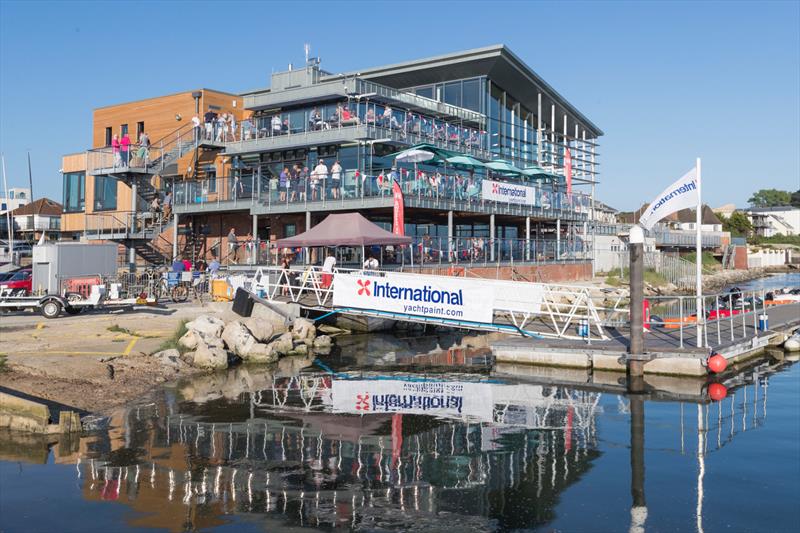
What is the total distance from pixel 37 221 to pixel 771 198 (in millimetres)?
167753

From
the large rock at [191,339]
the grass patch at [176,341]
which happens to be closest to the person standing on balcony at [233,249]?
the grass patch at [176,341]

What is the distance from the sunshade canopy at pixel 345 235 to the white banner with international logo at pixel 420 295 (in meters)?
3.04

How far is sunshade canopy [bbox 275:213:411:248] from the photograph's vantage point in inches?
1110

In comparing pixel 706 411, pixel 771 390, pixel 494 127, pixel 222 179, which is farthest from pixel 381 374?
pixel 494 127

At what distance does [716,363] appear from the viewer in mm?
18719

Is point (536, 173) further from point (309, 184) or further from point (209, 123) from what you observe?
point (209, 123)

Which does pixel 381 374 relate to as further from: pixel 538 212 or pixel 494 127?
pixel 494 127

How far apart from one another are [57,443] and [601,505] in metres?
9.27

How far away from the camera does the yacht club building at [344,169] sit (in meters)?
34.9

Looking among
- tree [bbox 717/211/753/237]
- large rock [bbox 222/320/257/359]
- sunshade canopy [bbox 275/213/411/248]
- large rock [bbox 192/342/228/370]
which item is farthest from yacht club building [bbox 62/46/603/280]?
tree [bbox 717/211/753/237]

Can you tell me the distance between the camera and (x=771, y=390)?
18.5 meters

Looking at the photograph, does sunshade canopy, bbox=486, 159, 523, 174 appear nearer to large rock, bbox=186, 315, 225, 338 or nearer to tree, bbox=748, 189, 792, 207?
large rock, bbox=186, 315, 225, 338

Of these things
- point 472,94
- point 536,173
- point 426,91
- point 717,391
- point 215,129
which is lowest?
point 717,391

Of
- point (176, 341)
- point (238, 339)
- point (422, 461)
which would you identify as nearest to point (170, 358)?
point (176, 341)
